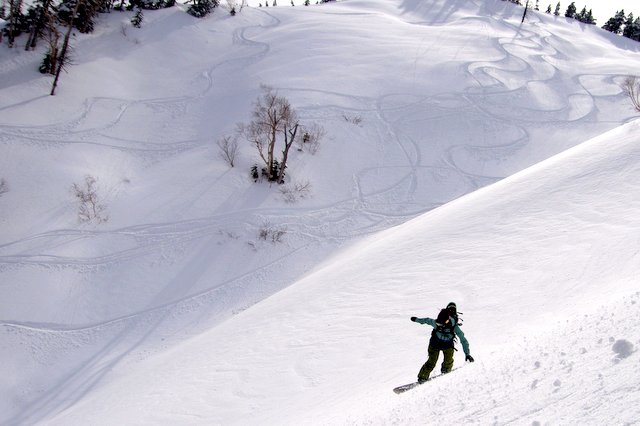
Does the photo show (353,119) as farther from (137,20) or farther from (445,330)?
(445,330)

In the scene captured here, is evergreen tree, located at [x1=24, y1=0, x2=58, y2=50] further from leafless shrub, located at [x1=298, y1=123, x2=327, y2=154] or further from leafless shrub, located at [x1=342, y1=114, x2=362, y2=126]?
leafless shrub, located at [x1=342, y1=114, x2=362, y2=126]

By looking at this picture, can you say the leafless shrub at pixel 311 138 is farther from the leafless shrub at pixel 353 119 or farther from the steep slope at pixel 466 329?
the steep slope at pixel 466 329

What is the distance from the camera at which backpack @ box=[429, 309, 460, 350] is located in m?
7.59

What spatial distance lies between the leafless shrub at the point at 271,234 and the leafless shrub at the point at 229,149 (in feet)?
19.8

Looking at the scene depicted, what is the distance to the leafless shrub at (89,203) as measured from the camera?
24.1m

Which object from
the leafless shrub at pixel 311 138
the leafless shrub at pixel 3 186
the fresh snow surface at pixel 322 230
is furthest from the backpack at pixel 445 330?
the leafless shrub at pixel 3 186

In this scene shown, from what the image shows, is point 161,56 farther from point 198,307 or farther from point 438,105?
point 198,307

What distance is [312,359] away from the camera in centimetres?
1155

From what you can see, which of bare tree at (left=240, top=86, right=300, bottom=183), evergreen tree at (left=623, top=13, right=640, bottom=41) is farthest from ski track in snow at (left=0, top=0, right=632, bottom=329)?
evergreen tree at (left=623, top=13, right=640, bottom=41)

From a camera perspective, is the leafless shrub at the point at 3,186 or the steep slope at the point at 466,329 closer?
the steep slope at the point at 466,329

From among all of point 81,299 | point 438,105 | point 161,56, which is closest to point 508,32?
point 438,105

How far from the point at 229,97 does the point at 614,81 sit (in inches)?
1424

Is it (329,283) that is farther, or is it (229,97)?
(229,97)

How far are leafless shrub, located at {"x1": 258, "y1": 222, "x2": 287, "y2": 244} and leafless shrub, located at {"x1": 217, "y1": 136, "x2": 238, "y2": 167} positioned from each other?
238 inches
